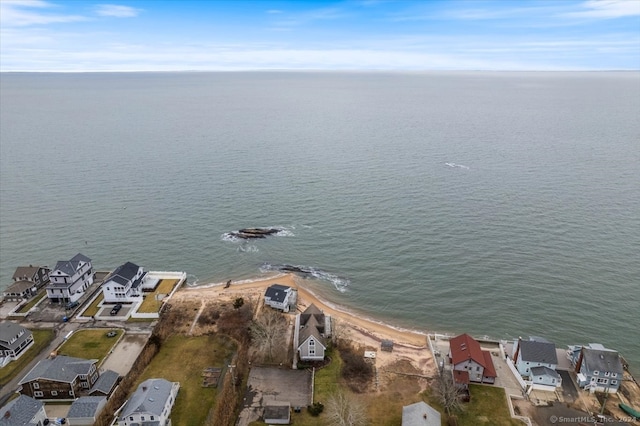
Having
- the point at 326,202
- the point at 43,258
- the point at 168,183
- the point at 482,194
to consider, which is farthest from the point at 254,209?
the point at 482,194

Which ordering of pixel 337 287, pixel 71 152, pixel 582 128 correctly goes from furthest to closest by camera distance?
pixel 582 128 → pixel 71 152 → pixel 337 287

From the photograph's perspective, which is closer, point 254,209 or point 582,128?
point 254,209

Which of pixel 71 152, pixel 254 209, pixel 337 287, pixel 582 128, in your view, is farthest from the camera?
pixel 582 128

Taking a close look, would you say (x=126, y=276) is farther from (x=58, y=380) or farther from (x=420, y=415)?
(x=420, y=415)

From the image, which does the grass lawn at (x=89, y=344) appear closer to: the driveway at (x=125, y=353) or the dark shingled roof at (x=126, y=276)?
the driveway at (x=125, y=353)

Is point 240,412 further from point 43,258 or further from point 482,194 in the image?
point 482,194

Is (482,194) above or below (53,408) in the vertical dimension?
above

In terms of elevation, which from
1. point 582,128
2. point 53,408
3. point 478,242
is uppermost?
point 582,128
